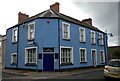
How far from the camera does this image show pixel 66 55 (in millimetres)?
23047

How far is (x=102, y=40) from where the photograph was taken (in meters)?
32.1

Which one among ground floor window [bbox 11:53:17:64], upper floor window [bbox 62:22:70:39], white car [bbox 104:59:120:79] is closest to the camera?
white car [bbox 104:59:120:79]

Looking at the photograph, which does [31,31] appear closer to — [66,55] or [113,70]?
[66,55]

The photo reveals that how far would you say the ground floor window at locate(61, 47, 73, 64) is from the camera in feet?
73.6

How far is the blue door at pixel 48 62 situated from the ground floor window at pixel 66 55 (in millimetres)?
1522

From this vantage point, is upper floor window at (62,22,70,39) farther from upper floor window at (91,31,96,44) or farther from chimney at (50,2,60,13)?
upper floor window at (91,31,96,44)

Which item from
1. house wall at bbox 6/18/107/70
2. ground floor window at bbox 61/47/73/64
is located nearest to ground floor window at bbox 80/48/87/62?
house wall at bbox 6/18/107/70

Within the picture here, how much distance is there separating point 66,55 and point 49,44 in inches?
115

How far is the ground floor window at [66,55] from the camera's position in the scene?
22.4 m

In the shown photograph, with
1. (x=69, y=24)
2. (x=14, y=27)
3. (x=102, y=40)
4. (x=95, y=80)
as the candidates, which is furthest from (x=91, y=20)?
(x=95, y=80)

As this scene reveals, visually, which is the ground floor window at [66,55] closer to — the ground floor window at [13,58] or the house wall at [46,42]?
the house wall at [46,42]

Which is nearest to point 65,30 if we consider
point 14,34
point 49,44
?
point 49,44

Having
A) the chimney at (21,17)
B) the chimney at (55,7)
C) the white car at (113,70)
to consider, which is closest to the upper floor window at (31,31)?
the chimney at (55,7)

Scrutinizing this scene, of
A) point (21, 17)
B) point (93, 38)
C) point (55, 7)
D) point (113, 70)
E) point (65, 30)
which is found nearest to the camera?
point (113, 70)
